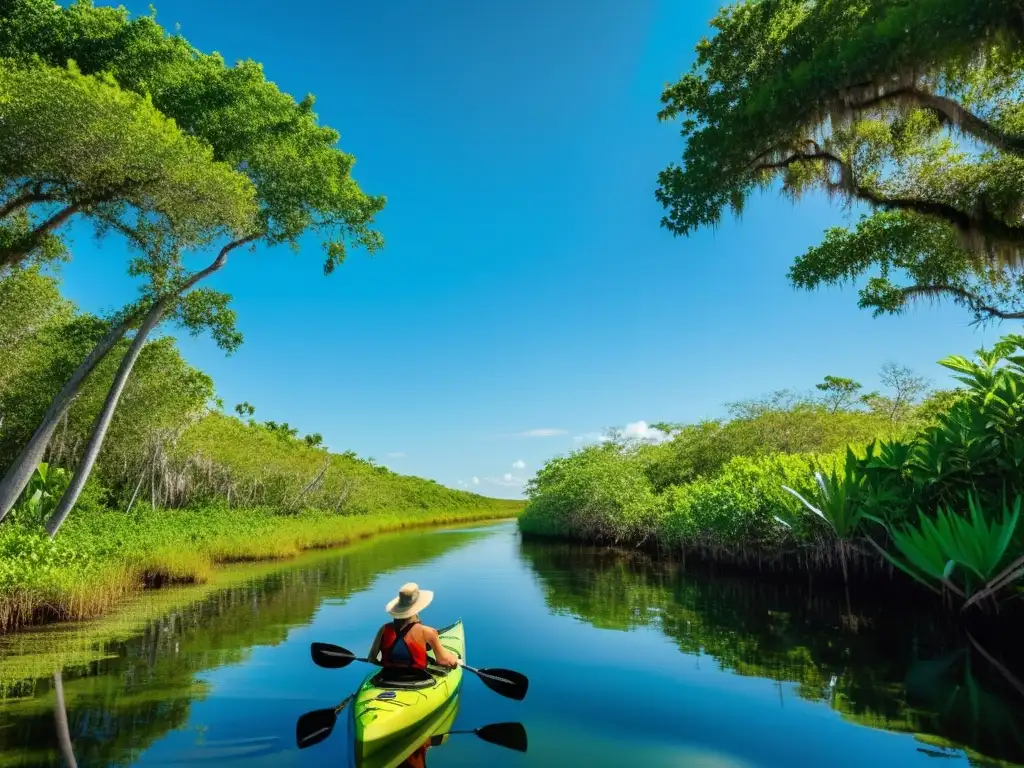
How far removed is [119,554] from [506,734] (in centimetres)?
1412

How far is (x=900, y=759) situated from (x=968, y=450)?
5948 mm

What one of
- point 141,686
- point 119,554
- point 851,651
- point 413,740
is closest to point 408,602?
point 413,740

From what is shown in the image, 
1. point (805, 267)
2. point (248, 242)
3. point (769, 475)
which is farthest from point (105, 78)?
point (769, 475)

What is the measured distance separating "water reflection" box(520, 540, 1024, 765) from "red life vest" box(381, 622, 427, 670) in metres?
4.82

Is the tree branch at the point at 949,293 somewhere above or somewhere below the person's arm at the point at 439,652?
above

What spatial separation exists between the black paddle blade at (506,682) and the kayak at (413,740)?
17.8 inches

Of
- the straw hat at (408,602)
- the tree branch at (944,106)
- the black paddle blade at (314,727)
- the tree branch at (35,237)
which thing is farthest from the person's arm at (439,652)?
the tree branch at (35,237)

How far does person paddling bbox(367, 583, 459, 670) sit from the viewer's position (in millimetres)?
6547

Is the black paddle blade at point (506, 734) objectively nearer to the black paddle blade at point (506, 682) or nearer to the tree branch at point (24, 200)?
the black paddle blade at point (506, 682)

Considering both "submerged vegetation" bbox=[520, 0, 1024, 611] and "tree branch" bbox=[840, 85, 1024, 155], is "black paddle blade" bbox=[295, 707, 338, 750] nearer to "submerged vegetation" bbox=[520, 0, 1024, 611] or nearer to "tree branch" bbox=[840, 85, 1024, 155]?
"submerged vegetation" bbox=[520, 0, 1024, 611]

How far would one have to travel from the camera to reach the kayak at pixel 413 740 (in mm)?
5504

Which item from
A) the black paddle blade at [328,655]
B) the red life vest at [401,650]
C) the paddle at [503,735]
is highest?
the red life vest at [401,650]

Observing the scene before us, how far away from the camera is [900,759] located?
595 centimetres

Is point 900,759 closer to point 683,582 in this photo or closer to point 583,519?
point 683,582
